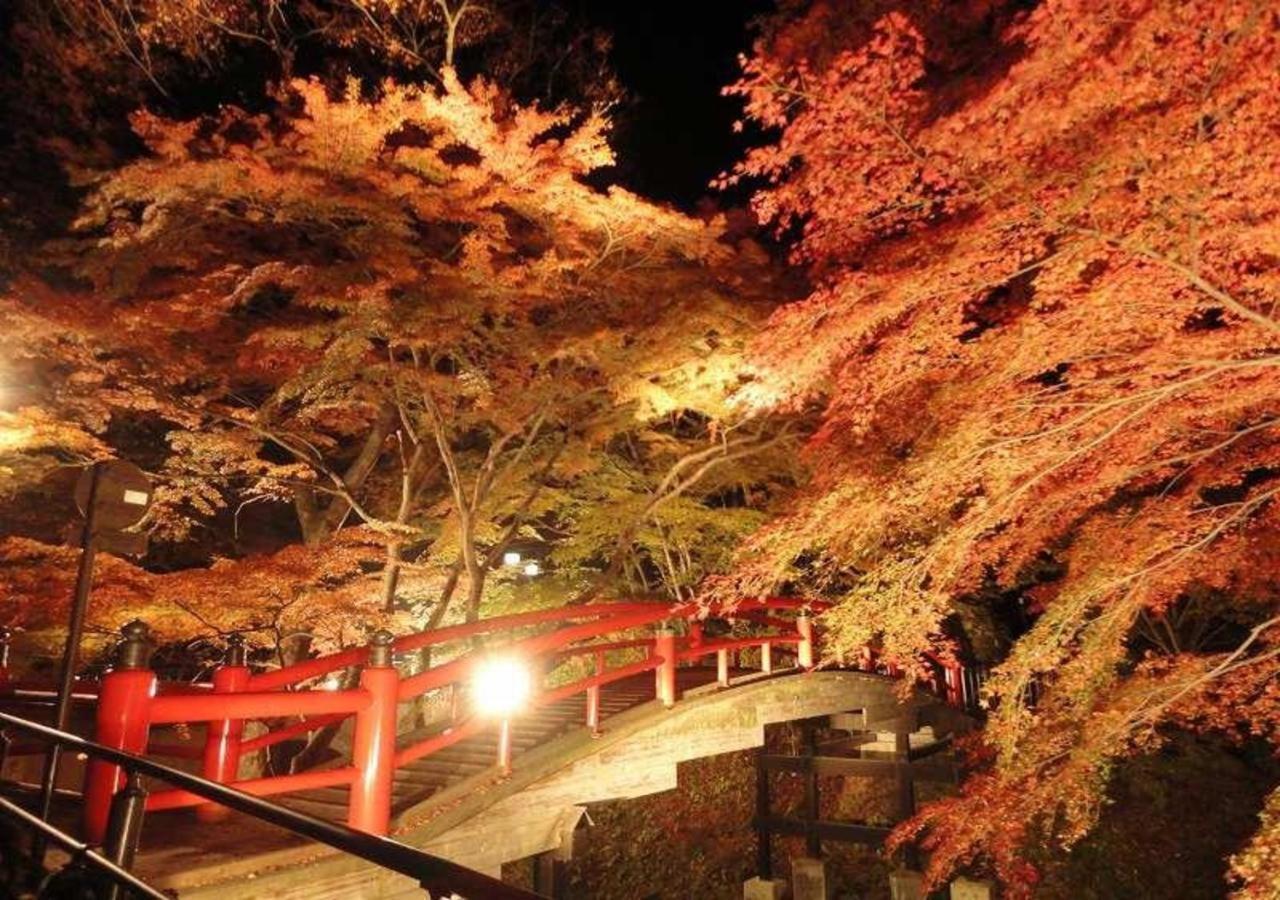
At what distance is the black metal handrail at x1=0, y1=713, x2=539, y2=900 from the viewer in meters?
1.88

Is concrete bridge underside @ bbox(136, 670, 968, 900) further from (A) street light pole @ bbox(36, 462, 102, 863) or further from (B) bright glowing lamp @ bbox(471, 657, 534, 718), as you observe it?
(A) street light pole @ bbox(36, 462, 102, 863)

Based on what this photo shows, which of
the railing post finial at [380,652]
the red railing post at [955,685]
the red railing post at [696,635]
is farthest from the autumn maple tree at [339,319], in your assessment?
the red railing post at [955,685]

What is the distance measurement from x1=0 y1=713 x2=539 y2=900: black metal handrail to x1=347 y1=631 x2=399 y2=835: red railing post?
1.75m

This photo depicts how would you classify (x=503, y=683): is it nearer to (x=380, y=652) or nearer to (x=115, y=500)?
(x=380, y=652)

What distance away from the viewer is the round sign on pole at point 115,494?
4863 millimetres

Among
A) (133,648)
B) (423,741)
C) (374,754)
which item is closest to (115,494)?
(133,648)

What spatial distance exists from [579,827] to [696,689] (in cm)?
258

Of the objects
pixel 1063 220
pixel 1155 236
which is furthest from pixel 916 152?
pixel 1155 236

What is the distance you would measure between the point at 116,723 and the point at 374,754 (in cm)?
135

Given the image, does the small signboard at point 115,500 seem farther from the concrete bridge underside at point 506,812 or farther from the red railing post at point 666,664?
the red railing post at point 666,664

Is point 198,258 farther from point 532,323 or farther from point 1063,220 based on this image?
point 1063,220

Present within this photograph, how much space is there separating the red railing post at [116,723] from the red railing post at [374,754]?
112 cm

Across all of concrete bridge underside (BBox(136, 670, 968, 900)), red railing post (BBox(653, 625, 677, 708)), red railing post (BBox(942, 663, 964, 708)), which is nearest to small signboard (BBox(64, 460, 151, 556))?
concrete bridge underside (BBox(136, 670, 968, 900))

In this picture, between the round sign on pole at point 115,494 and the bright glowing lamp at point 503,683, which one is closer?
the round sign on pole at point 115,494
